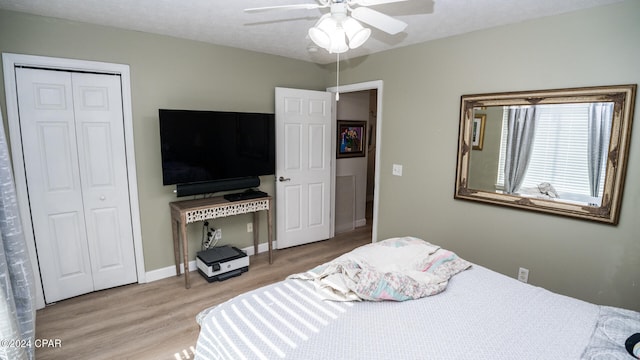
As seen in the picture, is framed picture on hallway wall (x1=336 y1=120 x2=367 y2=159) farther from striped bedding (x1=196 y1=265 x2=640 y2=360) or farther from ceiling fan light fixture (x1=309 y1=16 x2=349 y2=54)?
striped bedding (x1=196 y1=265 x2=640 y2=360)

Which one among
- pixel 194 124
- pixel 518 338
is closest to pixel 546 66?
pixel 518 338

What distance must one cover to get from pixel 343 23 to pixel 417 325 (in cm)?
153

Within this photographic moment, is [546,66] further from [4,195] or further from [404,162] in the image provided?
[4,195]

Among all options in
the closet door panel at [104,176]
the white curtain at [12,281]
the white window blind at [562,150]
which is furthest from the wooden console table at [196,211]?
the white window blind at [562,150]

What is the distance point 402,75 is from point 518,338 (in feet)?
8.94

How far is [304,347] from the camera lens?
4.40 ft

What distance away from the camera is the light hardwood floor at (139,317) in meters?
2.23

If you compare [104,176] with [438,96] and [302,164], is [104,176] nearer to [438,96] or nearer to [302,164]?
[302,164]

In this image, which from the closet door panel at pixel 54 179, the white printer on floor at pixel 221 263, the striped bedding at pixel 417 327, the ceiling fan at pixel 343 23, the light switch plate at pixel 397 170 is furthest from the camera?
the light switch plate at pixel 397 170

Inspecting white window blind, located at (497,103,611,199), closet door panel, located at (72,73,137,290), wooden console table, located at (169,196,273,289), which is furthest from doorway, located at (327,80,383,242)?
closet door panel, located at (72,73,137,290)

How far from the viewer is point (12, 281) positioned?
1.87 metres

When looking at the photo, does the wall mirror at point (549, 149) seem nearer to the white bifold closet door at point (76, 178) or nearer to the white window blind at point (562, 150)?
the white window blind at point (562, 150)

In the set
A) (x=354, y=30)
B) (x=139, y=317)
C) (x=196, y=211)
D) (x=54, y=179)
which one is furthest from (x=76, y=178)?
(x=354, y=30)

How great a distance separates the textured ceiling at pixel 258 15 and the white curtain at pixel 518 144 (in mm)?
743
